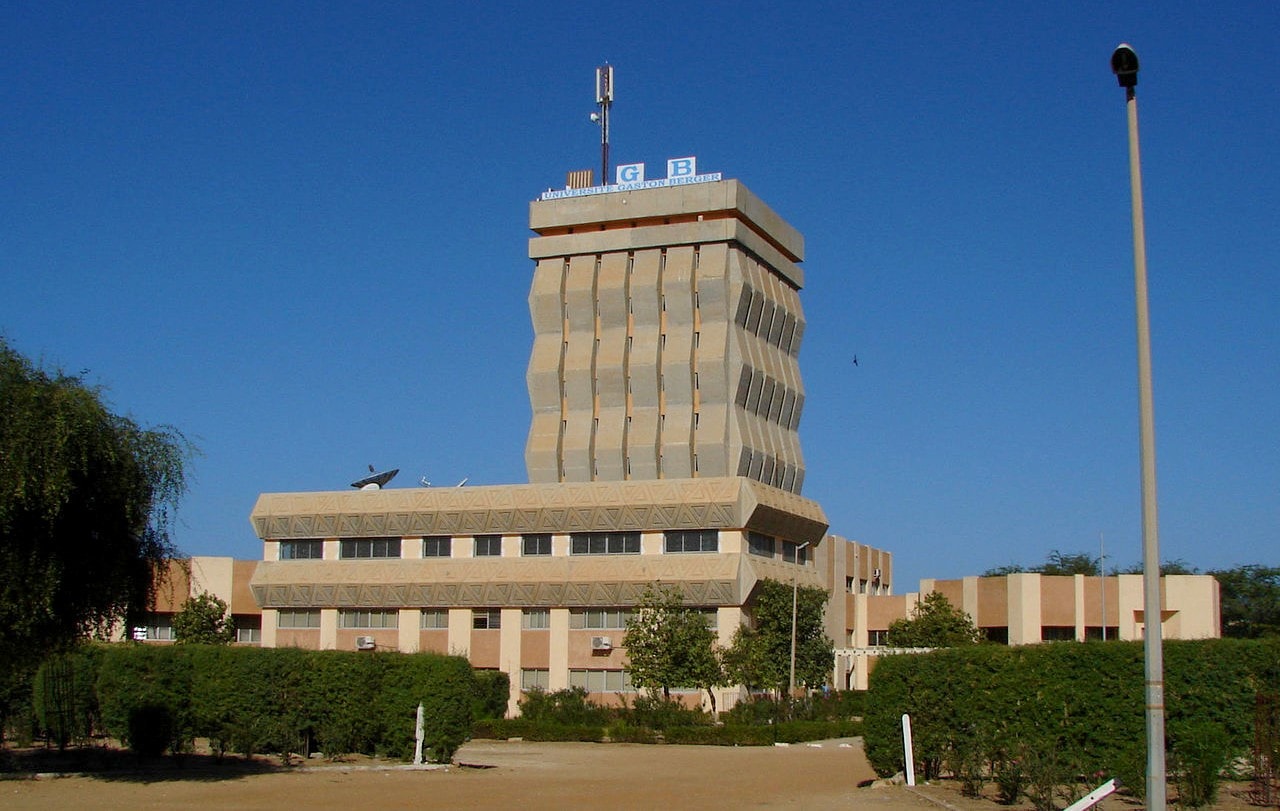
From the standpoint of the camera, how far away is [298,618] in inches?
3268

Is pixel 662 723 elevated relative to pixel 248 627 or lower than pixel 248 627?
lower

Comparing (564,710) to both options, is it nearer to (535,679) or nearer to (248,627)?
(535,679)

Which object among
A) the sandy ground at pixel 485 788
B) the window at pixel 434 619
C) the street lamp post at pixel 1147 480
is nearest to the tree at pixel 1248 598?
the window at pixel 434 619

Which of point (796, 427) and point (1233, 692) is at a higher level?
point (796, 427)

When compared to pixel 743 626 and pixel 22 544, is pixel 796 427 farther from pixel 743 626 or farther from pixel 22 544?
pixel 22 544

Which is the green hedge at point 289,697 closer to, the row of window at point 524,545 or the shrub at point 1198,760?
the shrub at point 1198,760

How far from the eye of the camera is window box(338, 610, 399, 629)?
8081cm

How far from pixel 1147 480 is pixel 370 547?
221 feet

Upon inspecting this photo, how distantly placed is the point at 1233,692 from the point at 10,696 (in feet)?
99.7

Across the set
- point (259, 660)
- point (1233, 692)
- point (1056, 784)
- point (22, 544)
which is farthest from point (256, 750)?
point (1233, 692)

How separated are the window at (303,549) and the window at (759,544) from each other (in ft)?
85.1

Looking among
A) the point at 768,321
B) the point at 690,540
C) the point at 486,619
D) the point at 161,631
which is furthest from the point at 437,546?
the point at 768,321

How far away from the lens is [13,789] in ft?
91.5

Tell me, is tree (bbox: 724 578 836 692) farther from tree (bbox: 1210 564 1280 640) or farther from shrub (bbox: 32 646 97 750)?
tree (bbox: 1210 564 1280 640)
